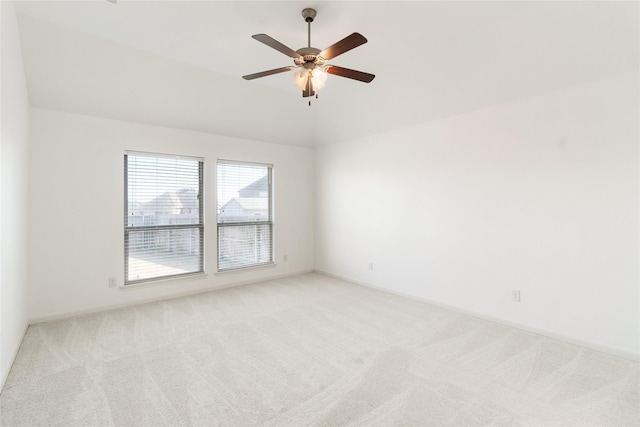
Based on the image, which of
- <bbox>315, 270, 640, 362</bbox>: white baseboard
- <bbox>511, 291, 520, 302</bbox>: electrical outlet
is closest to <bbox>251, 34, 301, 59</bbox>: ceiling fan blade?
<bbox>511, 291, 520, 302</bbox>: electrical outlet

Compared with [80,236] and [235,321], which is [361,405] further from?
[80,236]

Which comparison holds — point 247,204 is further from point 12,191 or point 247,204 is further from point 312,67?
point 312,67

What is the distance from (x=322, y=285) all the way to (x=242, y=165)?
251 centimetres

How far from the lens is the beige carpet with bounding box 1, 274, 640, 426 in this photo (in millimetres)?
1916

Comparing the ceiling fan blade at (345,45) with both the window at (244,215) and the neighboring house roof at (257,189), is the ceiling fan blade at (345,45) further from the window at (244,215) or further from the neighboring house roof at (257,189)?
the neighboring house roof at (257,189)

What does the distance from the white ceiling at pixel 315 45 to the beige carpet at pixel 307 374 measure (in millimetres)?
2610

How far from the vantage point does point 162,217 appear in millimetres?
4332

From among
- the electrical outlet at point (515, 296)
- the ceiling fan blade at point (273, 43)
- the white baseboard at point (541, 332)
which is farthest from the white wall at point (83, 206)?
the electrical outlet at point (515, 296)

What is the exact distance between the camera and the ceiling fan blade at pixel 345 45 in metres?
2.00

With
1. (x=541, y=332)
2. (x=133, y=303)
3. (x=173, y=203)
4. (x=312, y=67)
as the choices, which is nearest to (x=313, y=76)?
(x=312, y=67)

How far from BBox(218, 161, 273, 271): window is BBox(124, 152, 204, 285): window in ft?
1.22

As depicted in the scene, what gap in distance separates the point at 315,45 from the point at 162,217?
10.4 ft

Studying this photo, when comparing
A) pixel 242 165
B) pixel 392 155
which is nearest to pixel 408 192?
pixel 392 155

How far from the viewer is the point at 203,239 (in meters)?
4.68
